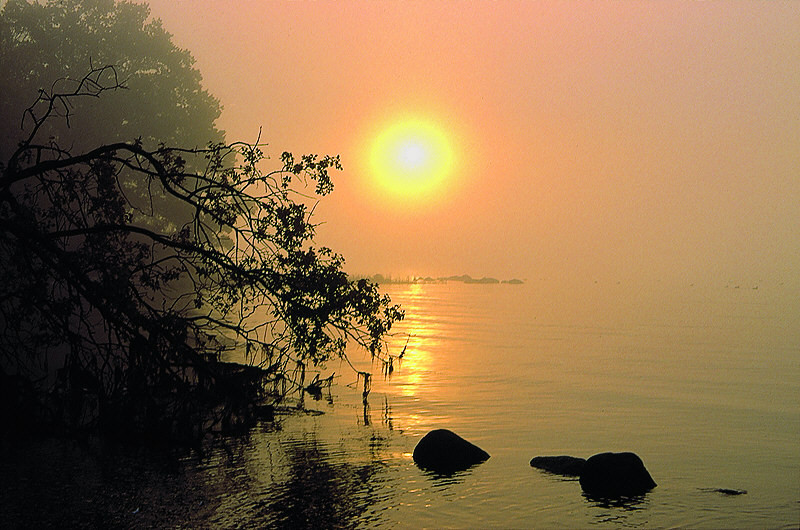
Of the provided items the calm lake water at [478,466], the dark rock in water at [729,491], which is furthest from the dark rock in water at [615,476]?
the dark rock in water at [729,491]

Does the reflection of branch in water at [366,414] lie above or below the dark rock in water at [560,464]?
above

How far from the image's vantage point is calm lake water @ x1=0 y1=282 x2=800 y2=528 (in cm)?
1725

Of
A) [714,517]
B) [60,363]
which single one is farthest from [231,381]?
[60,363]

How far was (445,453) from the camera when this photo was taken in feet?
72.4

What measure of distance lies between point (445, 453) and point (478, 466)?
965 mm

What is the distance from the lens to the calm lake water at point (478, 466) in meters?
17.2

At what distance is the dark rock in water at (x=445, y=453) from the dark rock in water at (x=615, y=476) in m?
3.44

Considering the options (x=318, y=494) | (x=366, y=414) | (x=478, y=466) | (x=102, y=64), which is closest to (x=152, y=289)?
(x=318, y=494)

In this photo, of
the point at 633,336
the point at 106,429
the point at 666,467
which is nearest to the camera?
the point at 106,429

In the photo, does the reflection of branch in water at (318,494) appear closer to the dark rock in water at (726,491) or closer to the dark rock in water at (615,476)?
the dark rock in water at (615,476)

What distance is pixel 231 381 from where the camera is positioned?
18.8 meters

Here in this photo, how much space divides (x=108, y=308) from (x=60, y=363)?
21553mm

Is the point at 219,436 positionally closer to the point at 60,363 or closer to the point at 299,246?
the point at 299,246

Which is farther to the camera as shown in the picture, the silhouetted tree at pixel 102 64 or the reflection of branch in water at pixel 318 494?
the silhouetted tree at pixel 102 64
